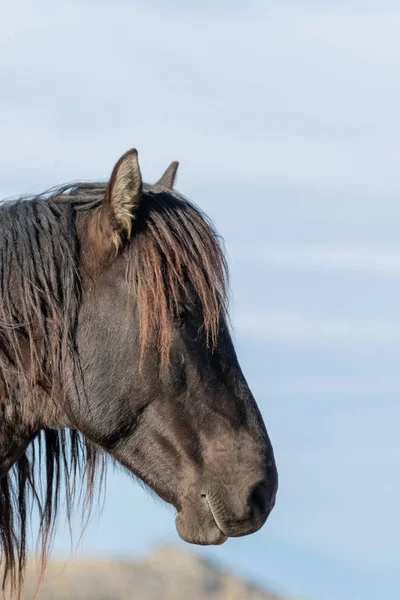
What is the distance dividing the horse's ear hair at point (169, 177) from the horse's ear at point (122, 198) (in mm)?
679

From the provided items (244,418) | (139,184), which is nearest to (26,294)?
(139,184)

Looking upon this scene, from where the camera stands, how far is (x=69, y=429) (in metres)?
4.27

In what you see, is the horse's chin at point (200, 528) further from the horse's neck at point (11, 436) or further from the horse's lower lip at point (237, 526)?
the horse's neck at point (11, 436)

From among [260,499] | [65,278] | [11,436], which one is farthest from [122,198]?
[260,499]

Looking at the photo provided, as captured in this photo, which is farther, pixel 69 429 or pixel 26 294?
pixel 69 429

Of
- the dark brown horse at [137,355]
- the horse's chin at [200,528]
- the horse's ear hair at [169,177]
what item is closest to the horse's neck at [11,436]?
the dark brown horse at [137,355]

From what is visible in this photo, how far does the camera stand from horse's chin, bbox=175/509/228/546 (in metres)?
3.84

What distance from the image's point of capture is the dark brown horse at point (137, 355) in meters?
3.84

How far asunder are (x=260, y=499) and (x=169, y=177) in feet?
5.69

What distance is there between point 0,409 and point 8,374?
17cm

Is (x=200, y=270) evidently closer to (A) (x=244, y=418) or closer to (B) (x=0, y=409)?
(A) (x=244, y=418)

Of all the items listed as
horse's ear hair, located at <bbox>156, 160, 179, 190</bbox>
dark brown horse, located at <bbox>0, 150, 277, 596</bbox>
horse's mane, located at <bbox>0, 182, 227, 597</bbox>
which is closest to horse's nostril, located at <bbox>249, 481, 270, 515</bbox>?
dark brown horse, located at <bbox>0, 150, 277, 596</bbox>

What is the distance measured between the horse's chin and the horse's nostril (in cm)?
18

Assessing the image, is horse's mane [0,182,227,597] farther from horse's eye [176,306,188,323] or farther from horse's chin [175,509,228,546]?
horse's chin [175,509,228,546]
